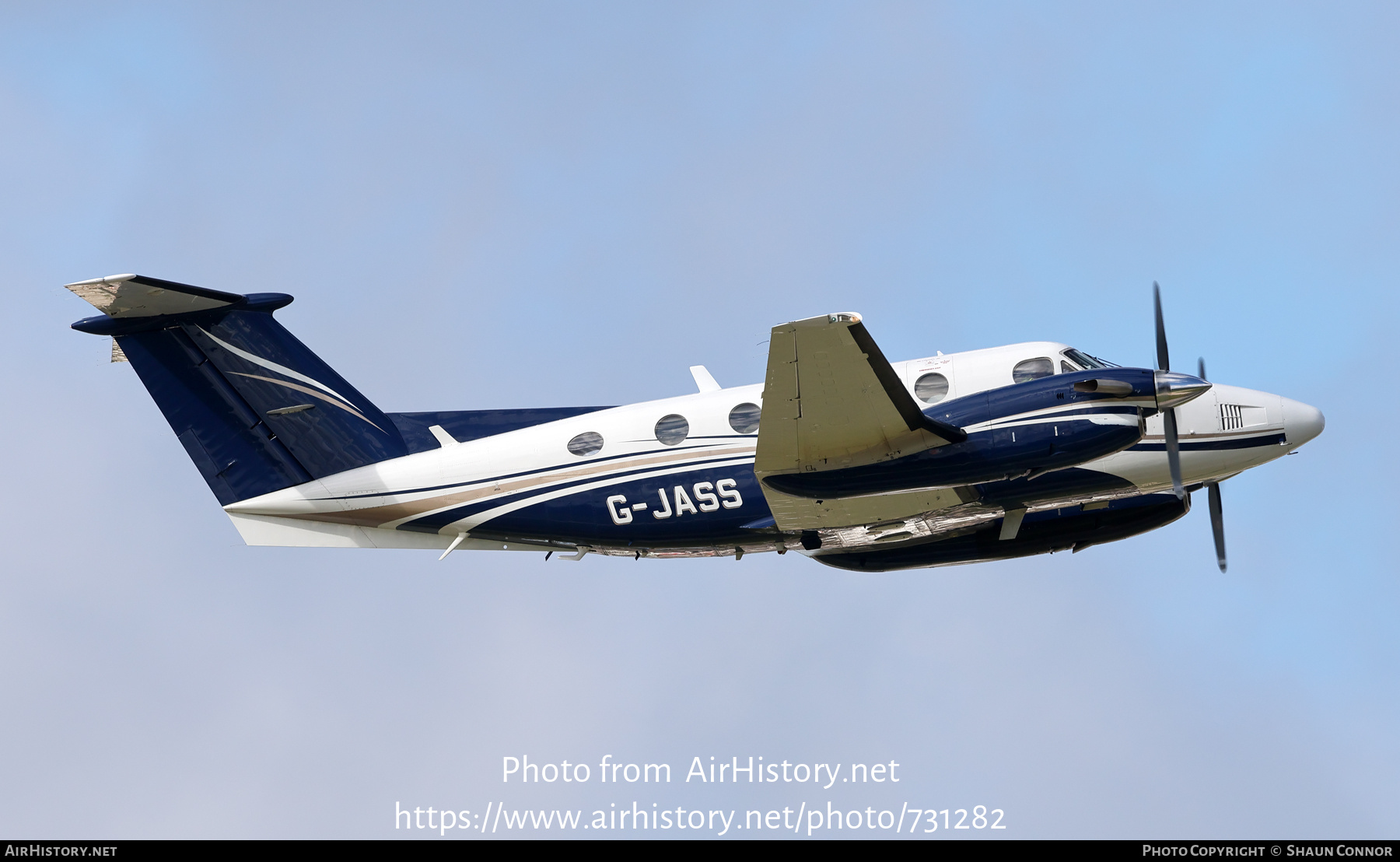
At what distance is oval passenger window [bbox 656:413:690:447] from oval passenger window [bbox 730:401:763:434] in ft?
2.23

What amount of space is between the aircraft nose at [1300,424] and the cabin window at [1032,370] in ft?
11.0

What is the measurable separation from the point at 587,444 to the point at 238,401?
18.5 feet

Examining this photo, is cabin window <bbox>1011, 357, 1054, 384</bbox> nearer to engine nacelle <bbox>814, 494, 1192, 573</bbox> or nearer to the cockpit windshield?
the cockpit windshield

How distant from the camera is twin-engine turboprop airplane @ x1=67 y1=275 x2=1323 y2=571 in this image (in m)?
16.5

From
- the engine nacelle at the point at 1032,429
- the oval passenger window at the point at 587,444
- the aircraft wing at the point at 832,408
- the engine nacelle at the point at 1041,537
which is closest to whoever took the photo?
the aircraft wing at the point at 832,408

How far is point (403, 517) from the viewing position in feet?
64.1

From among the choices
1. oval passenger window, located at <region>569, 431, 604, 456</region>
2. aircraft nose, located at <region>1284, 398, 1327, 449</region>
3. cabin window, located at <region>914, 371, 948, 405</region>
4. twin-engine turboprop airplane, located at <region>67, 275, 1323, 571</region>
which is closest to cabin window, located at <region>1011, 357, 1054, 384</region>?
twin-engine turboprop airplane, located at <region>67, 275, 1323, 571</region>

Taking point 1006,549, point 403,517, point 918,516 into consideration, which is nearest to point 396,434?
point 403,517

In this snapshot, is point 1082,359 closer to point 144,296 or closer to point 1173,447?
point 1173,447

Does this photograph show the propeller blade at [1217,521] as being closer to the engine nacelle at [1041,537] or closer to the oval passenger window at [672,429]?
the engine nacelle at [1041,537]

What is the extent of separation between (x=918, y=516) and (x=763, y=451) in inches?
117

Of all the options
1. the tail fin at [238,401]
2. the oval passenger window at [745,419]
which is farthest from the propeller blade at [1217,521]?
the tail fin at [238,401]

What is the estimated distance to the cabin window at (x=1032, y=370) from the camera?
17.9 meters
